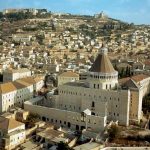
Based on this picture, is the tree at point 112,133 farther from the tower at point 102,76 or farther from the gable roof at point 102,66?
the gable roof at point 102,66

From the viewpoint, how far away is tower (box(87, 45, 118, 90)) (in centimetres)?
4256

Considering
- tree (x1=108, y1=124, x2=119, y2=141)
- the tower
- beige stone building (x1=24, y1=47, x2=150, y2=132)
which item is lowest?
tree (x1=108, y1=124, x2=119, y2=141)

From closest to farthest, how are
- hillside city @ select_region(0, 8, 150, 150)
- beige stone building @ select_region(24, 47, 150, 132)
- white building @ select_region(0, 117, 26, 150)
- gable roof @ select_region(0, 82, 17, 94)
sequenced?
white building @ select_region(0, 117, 26, 150) < hillside city @ select_region(0, 8, 150, 150) < beige stone building @ select_region(24, 47, 150, 132) < gable roof @ select_region(0, 82, 17, 94)

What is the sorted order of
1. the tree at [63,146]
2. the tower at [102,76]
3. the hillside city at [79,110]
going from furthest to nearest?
1. the tower at [102,76]
2. the hillside city at [79,110]
3. the tree at [63,146]

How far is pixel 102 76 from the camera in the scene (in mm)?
42562

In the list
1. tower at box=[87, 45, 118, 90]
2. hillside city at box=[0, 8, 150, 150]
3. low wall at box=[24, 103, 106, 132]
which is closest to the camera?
hillside city at box=[0, 8, 150, 150]

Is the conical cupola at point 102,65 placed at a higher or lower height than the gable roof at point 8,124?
higher

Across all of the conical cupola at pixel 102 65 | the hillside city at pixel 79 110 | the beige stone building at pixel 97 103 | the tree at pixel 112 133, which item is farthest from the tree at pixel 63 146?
the conical cupola at pixel 102 65

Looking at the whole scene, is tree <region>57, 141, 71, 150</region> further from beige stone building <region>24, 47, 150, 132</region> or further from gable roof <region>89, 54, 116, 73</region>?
gable roof <region>89, 54, 116, 73</region>

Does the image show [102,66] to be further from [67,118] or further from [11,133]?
[11,133]

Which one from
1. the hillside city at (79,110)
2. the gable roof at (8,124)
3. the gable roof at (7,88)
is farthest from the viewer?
the gable roof at (7,88)

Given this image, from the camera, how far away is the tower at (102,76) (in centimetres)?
4256

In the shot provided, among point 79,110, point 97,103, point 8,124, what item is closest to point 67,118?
point 79,110

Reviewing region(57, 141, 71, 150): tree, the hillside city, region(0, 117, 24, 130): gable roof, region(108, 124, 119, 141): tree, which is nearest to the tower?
the hillside city
